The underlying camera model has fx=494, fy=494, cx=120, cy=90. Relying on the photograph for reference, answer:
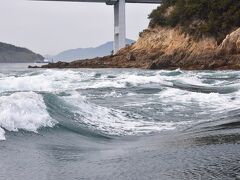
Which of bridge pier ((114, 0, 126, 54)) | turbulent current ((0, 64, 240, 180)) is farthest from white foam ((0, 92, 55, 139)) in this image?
bridge pier ((114, 0, 126, 54))

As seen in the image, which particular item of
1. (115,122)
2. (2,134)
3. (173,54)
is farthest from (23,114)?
(173,54)

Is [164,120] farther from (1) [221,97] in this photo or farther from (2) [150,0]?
(2) [150,0]

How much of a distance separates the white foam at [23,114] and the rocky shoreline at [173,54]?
32637mm

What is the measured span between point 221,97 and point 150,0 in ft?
189

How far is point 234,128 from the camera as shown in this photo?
935cm

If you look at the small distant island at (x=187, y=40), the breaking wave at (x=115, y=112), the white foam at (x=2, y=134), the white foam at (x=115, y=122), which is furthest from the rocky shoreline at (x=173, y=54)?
the white foam at (x=2, y=134)

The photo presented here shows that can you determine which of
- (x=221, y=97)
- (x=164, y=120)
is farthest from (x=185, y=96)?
(x=164, y=120)

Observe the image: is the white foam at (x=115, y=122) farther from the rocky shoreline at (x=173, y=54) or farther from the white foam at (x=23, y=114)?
the rocky shoreline at (x=173, y=54)

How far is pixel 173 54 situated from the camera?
173 ft

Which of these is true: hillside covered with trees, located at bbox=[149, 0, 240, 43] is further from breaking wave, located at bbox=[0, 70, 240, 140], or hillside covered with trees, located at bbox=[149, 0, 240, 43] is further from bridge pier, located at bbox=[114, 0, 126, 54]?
breaking wave, located at bbox=[0, 70, 240, 140]

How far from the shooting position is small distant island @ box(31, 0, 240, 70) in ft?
148

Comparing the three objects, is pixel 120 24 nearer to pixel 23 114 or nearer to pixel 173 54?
pixel 173 54

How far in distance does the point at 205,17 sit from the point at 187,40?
3.69 m

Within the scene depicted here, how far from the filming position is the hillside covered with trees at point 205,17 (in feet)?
Result: 170
